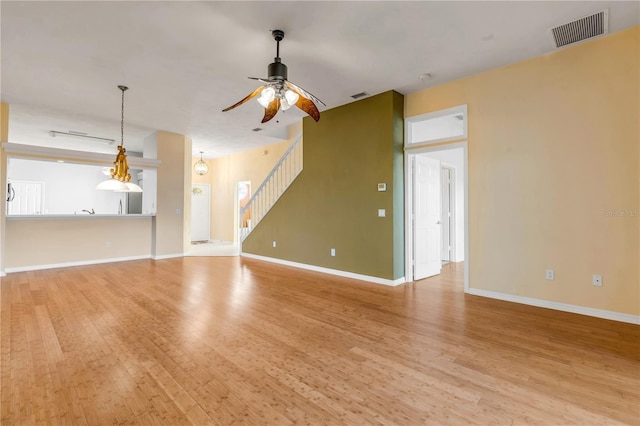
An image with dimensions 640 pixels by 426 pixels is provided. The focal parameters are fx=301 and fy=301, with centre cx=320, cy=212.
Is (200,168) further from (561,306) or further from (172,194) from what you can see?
(561,306)

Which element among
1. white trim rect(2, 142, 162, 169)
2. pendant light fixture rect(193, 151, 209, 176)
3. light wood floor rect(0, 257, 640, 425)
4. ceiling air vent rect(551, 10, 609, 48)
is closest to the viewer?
light wood floor rect(0, 257, 640, 425)

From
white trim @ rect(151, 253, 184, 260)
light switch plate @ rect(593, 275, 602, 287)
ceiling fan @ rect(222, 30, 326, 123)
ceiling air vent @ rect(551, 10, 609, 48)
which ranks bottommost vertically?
white trim @ rect(151, 253, 184, 260)

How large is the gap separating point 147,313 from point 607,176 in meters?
5.25

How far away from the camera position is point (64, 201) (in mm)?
9047

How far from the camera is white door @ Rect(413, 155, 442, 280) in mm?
5020

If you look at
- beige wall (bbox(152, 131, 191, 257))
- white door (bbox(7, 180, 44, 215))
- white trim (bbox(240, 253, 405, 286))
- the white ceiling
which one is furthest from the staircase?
white door (bbox(7, 180, 44, 215))

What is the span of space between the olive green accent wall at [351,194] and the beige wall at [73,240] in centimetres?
351

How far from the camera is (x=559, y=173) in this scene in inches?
139

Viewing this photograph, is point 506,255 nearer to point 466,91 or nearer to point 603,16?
point 466,91

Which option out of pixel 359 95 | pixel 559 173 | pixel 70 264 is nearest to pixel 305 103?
pixel 359 95

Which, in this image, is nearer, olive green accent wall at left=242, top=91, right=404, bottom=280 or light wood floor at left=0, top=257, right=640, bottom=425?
light wood floor at left=0, top=257, right=640, bottom=425

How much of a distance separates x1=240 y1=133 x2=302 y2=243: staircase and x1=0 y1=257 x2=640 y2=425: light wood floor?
3232 millimetres

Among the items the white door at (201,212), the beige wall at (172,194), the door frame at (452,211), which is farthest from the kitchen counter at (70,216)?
the door frame at (452,211)

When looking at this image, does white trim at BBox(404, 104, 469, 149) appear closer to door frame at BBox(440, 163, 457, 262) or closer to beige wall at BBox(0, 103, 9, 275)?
door frame at BBox(440, 163, 457, 262)
